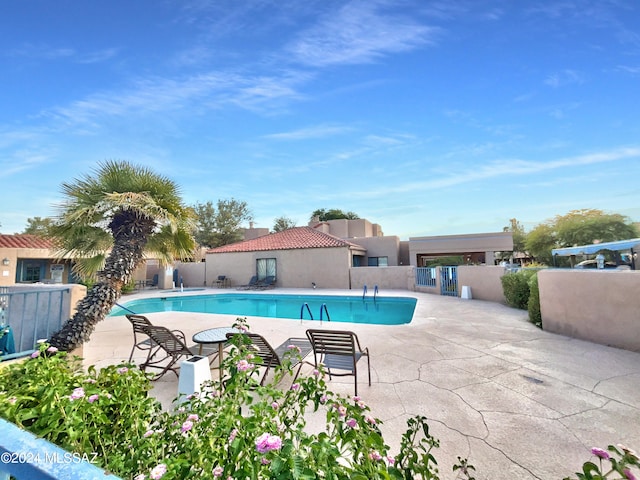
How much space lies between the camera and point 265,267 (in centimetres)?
2348

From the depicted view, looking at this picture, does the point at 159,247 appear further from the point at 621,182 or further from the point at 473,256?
the point at 473,256

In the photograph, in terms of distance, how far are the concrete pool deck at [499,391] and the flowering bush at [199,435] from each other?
161 cm

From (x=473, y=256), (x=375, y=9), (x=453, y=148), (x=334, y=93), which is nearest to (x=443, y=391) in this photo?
(x=375, y=9)

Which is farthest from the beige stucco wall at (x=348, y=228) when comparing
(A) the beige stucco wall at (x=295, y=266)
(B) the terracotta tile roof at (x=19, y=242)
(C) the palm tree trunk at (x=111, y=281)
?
(C) the palm tree trunk at (x=111, y=281)

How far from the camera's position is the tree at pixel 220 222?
36406mm

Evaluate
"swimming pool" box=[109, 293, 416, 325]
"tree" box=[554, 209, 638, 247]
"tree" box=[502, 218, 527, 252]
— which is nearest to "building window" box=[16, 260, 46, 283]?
"swimming pool" box=[109, 293, 416, 325]

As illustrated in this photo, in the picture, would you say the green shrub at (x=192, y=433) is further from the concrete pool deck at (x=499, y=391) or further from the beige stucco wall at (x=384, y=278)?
the beige stucco wall at (x=384, y=278)

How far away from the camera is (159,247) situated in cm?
663

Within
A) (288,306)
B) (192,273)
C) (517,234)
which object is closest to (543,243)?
(517,234)

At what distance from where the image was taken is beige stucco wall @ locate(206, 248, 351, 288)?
21.1 metres

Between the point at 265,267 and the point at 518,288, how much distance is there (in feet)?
57.5

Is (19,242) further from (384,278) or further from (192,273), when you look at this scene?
(384,278)

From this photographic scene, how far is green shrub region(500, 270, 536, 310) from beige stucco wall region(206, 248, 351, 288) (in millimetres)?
10973

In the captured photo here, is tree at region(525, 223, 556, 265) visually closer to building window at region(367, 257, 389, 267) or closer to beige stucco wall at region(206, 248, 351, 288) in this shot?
building window at region(367, 257, 389, 267)
